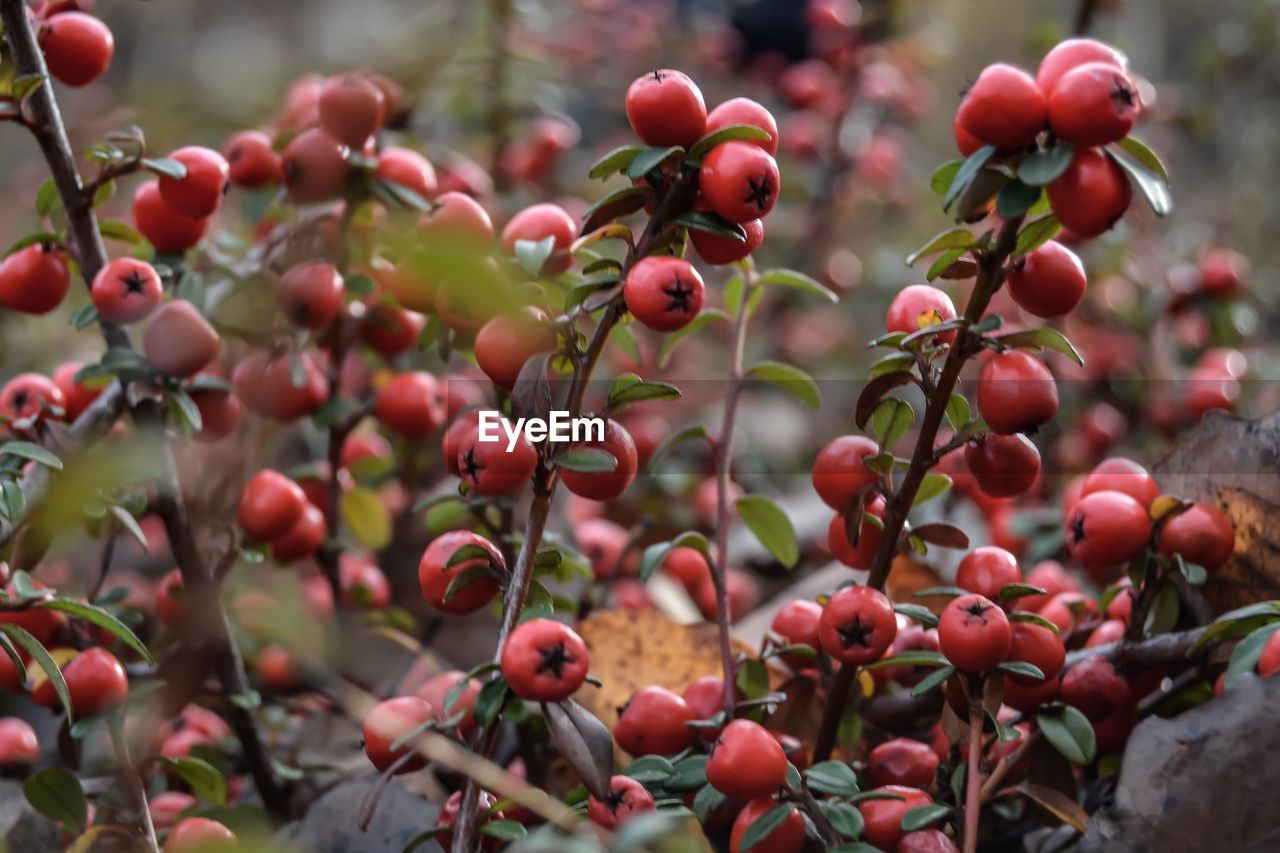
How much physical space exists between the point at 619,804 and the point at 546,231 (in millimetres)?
745

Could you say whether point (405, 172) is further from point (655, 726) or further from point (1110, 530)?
point (1110, 530)

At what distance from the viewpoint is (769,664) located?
1759mm

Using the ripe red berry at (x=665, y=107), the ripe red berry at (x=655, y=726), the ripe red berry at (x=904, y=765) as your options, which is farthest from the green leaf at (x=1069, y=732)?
the ripe red berry at (x=665, y=107)

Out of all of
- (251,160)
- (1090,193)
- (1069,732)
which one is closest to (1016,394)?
(1090,193)

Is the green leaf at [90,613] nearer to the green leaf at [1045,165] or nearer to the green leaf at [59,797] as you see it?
the green leaf at [59,797]

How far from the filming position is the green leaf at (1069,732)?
1.35m

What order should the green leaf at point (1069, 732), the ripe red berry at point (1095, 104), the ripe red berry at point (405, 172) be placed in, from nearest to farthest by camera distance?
the ripe red berry at point (1095, 104), the green leaf at point (1069, 732), the ripe red berry at point (405, 172)

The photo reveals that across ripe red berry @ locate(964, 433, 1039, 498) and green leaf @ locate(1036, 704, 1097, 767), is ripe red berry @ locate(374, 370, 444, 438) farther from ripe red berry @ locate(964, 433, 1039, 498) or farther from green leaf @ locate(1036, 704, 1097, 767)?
green leaf @ locate(1036, 704, 1097, 767)

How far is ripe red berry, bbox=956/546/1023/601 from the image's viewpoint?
1.42 metres

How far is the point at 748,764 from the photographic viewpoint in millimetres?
1243

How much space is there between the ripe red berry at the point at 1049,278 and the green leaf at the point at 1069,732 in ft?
1.62

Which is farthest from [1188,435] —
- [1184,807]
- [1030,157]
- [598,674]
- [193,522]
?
[193,522]

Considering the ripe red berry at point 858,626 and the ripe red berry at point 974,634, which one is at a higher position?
the ripe red berry at point 974,634

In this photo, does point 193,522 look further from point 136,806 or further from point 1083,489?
point 1083,489
